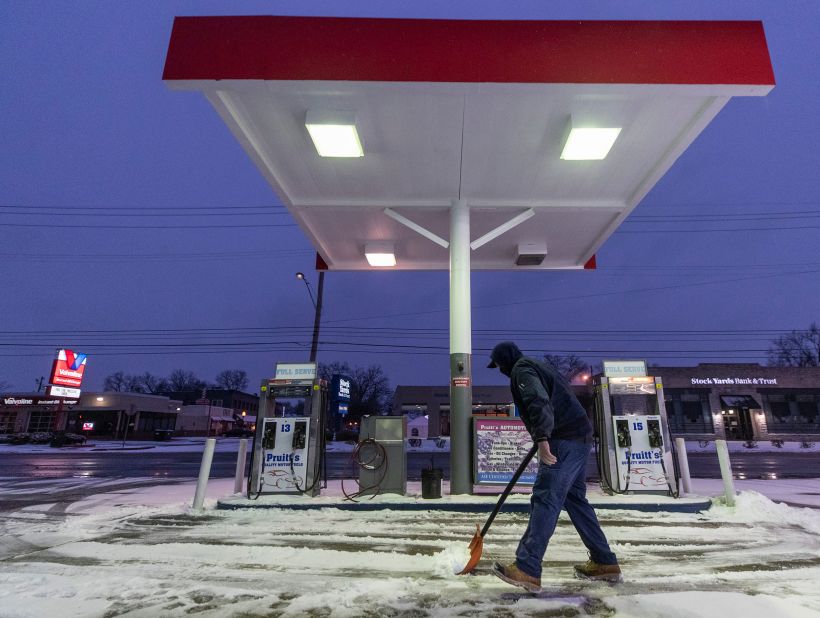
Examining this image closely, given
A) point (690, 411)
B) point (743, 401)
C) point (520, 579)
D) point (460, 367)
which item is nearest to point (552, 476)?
point (520, 579)

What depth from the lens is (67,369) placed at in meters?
36.1

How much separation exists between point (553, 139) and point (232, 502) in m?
7.28

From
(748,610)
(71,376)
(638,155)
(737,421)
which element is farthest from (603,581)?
(71,376)

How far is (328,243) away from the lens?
10859 mm

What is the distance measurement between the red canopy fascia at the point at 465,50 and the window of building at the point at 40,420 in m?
55.1

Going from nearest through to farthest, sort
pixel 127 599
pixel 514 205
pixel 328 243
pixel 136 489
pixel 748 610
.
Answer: pixel 748 610 → pixel 127 599 → pixel 514 205 → pixel 136 489 → pixel 328 243

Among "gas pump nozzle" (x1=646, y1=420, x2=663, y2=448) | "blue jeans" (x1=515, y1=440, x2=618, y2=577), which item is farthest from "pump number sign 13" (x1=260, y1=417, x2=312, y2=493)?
"gas pump nozzle" (x1=646, y1=420, x2=663, y2=448)

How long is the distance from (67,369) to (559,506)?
43645 mm

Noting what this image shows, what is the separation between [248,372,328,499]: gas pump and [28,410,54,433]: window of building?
171 feet

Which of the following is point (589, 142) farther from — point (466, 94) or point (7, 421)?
point (7, 421)

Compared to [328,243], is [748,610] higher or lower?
Result: lower

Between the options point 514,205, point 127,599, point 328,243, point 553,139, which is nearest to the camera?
point 127,599

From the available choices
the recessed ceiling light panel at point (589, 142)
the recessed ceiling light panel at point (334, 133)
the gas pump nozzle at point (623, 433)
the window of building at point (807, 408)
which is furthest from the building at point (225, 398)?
the recessed ceiling light panel at point (589, 142)

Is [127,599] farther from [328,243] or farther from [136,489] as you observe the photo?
[328,243]
